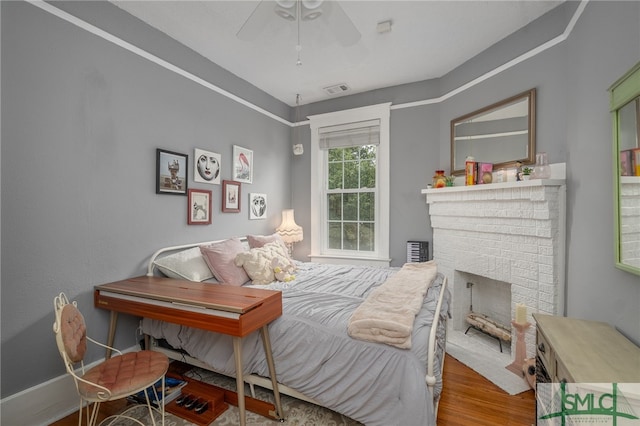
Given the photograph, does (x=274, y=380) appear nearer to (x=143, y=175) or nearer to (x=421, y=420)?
(x=421, y=420)

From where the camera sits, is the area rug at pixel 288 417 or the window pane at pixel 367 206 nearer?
the area rug at pixel 288 417

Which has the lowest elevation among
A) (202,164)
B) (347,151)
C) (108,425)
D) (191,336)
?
(108,425)

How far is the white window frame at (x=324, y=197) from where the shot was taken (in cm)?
367

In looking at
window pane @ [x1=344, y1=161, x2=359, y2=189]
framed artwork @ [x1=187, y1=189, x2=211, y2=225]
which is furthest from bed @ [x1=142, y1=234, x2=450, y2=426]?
window pane @ [x1=344, y1=161, x2=359, y2=189]

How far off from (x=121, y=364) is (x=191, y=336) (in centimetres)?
47

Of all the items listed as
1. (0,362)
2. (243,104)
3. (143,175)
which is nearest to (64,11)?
(143,175)

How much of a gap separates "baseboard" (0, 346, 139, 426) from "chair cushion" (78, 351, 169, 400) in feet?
1.88

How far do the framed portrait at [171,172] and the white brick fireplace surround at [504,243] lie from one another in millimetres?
2634

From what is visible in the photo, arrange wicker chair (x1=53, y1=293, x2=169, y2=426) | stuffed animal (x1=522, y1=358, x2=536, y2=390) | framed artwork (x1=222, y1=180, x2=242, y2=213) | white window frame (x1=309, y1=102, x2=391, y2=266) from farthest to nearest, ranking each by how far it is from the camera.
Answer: white window frame (x1=309, y1=102, x2=391, y2=266)
framed artwork (x1=222, y1=180, x2=242, y2=213)
stuffed animal (x1=522, y1=358, x2=536, y2=390)
wicker chair (x1=53, y1=293, x2=169, y2=426)

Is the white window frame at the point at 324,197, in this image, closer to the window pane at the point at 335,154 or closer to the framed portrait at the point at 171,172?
the window pane at the point at 335,154

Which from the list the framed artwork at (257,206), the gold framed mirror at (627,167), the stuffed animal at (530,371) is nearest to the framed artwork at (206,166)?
the framed artwork at (257,206)

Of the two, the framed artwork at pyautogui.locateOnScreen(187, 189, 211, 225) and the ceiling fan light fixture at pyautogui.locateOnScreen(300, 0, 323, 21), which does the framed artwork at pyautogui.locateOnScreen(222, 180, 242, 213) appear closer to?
the framed artwork at pyautogui.locateOnScreen(187, 189, 211, 225)

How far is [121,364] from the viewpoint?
1.59 metres

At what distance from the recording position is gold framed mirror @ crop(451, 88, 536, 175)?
2.45 m
